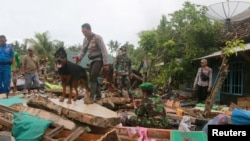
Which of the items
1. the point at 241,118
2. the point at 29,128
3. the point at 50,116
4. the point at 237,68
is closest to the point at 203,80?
the point at 237,68

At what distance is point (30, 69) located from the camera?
1049 centimetres

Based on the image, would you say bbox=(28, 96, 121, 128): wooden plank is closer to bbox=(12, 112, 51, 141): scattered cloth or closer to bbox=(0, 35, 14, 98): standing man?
bbox=(12, 112, 51, 141): scattered cloth

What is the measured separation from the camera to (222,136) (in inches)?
158

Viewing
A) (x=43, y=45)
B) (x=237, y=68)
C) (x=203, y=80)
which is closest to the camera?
(x=203, y=80)

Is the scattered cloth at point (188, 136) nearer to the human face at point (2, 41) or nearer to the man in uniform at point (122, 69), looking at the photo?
the man in uniform at point (122, 69)

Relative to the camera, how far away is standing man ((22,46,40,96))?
10477mm

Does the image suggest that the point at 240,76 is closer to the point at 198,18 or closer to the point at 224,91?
the point at 224,91

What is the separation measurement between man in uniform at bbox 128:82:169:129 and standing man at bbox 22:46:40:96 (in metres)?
5.32

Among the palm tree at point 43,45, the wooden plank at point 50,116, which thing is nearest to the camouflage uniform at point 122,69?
the wooden plank at point 50,116

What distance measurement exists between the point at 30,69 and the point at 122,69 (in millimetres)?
2967

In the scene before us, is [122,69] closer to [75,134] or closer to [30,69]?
[30,69]

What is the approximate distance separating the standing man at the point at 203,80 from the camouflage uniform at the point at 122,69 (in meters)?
2.33

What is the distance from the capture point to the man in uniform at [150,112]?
6098 mm

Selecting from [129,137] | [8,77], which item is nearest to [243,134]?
[129,137]
